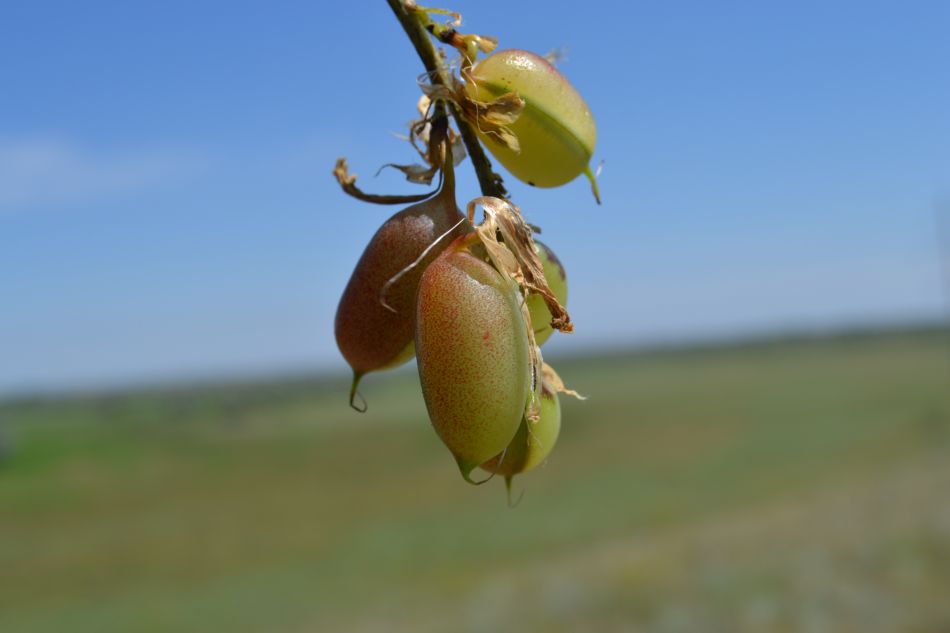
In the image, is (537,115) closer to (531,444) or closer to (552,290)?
(552,290)

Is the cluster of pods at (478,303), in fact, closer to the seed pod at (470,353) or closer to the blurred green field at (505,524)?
the seed pod at (470,353)

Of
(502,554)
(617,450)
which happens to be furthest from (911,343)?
(502,554)

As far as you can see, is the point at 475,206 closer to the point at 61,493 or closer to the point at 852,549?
the point at 852,549

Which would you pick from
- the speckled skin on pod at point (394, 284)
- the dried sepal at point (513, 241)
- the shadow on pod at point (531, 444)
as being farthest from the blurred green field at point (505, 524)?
the dried sepal at point (513, 241)

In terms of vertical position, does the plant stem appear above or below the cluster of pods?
above

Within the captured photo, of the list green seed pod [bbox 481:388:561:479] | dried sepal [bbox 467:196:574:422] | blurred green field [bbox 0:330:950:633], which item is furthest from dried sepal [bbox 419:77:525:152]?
blurred green field [bbox 0:330:950:633]

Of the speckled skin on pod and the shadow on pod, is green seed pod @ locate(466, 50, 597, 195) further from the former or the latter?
the shadow on pod

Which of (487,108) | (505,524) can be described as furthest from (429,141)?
(505,524)

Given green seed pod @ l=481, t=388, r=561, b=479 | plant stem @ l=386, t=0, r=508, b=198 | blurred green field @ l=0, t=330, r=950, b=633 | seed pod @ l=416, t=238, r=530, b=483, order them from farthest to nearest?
blurred green field @ l=0, t=330, r=950, b=633 < green seed pod @ l=481, t=388, r=561, b=479 < plant stem @ l=386, t=0, r=508, b=198 < seed pod @ l=416, t=238, r=530, b=483
